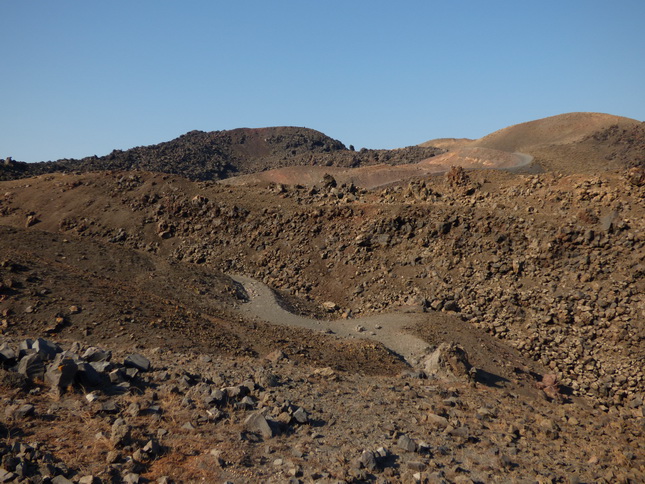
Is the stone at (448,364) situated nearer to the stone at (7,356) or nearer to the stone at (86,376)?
the stone at (86,376)

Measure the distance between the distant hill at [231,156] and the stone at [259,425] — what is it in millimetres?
42922

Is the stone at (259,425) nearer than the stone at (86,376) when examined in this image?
Yes

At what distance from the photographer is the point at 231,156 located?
76.9 metres

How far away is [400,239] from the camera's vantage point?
21.0m

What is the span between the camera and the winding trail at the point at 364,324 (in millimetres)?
14053

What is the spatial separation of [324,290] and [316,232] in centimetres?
345

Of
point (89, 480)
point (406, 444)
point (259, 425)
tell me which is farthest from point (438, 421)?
point (89, 480)

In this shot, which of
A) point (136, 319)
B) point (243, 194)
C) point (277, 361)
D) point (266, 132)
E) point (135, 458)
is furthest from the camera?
point (266, 132)

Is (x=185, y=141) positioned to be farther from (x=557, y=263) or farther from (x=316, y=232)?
(x=557, y=263)

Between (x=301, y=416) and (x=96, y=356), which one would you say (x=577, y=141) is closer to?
(x=301, y=416)

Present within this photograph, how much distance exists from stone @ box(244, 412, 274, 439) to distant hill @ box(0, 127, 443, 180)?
141ft

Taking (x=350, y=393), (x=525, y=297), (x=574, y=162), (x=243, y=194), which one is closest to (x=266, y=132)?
(x=574, y=162)

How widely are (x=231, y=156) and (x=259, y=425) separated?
72.7 m

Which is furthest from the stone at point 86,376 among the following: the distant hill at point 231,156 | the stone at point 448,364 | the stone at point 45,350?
the distant hill at point 231,156
